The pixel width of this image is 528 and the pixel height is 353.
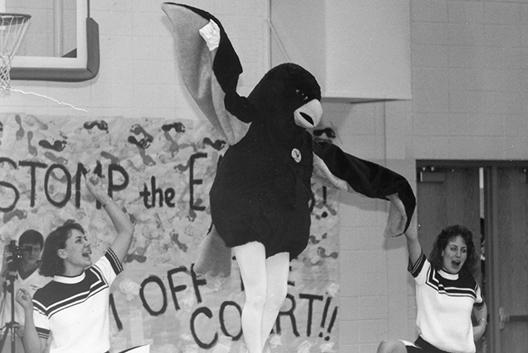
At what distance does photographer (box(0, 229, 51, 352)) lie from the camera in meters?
6.32

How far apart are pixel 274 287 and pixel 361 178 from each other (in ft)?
2.54

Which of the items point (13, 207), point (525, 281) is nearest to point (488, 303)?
point (525, 281)

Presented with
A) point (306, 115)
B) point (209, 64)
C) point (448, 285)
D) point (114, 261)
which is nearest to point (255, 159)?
point (306, 115)

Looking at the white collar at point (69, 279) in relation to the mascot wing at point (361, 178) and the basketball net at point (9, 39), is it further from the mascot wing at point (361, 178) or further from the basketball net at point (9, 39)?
the mascot wing at point (361, 178)

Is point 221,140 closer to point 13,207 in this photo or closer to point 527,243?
point 13,207

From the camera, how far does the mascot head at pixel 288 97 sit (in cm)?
491

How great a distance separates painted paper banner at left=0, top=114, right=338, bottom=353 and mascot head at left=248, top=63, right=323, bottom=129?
1.85 meters

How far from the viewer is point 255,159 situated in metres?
→ 4.82

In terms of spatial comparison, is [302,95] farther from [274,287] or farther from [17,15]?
[17,15]

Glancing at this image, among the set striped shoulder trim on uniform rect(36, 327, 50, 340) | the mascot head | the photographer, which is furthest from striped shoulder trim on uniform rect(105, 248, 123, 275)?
the mascot head

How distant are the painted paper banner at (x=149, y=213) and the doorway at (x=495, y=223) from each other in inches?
45.7

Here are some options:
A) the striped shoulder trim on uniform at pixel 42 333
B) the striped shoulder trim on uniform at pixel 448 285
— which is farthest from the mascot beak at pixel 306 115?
the striped shoulder trim on uniform at pixel 42 333

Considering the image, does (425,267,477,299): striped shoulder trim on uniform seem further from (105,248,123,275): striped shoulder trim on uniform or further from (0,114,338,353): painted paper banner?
(105,248,123,275): striped shoulder trim on uniform

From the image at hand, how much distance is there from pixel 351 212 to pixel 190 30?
2.79m
